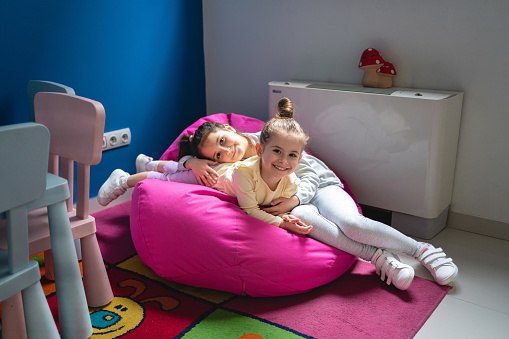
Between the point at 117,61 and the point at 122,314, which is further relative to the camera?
the point at 117,61

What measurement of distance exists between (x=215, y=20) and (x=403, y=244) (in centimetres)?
181

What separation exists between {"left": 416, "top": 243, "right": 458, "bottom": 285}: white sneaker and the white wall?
1.66 ft

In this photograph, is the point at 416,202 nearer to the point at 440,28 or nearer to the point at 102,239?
the point at 440,28

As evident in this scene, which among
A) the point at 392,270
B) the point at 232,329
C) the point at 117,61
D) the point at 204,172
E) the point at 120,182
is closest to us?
the point at 232,329

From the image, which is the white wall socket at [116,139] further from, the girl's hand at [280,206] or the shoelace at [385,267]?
the shoelace at [385,267]

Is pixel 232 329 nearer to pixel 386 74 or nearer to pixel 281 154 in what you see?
pixel 281 154

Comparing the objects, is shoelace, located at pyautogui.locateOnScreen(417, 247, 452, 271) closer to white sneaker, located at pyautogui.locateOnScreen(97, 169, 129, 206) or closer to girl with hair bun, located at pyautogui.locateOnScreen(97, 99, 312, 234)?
girl with hair bun, located at pyautogui.locateOnScreen(97, 99, 312, 234)

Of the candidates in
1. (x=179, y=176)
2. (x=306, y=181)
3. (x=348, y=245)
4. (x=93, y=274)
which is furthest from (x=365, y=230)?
(x=93, y=274)

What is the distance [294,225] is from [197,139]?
0.59 meters

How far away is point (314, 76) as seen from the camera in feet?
8.26

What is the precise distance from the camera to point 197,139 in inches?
79.0

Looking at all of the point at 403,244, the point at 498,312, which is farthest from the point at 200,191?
the point at 498,312

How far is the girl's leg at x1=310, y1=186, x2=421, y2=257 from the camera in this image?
1.75m

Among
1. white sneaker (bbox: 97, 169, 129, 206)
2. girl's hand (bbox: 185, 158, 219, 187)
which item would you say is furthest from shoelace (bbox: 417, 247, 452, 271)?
white sneaker (bbox: 97, 169, 129, 206)
